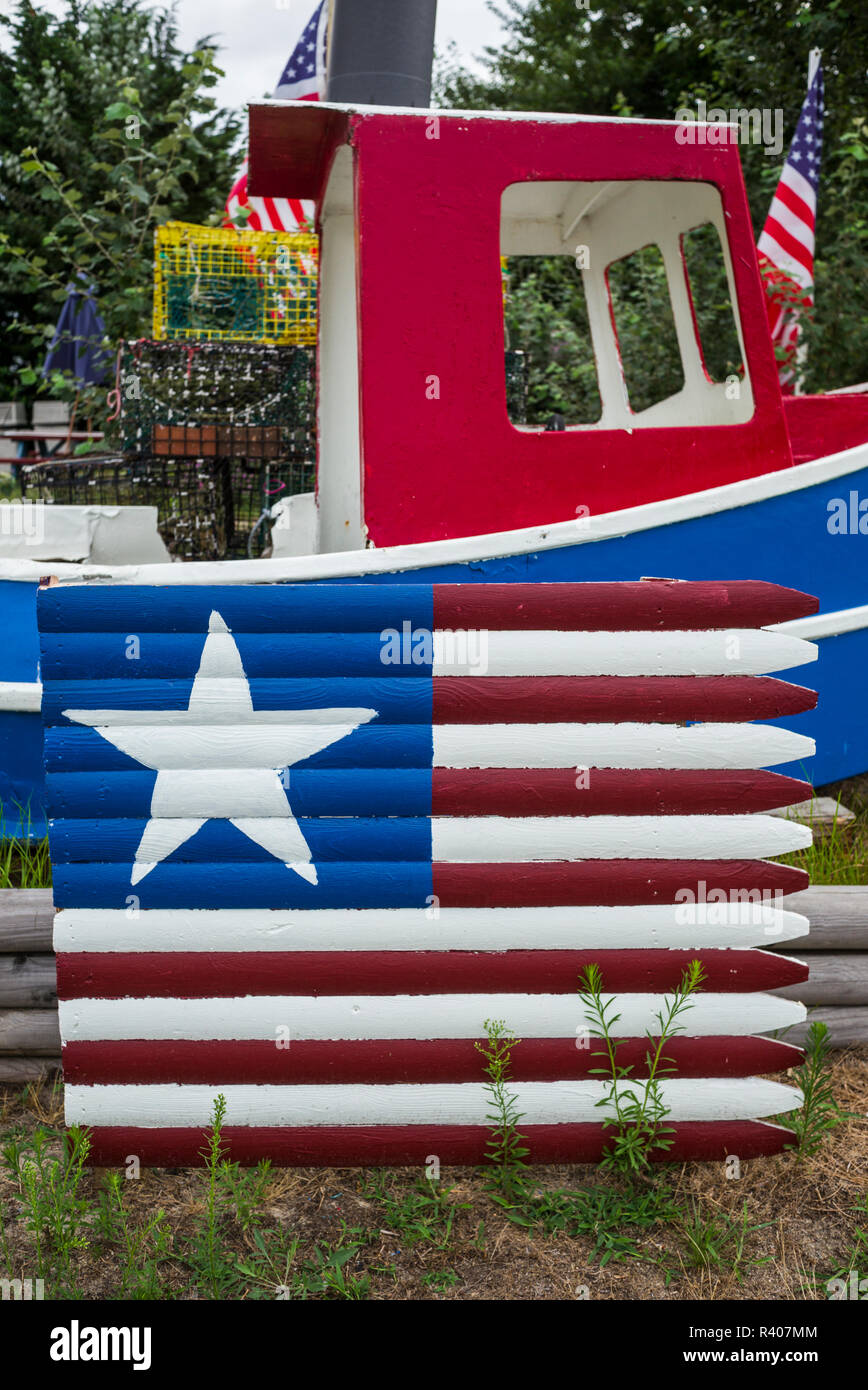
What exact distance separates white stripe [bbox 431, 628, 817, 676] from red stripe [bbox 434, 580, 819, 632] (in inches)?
0.9

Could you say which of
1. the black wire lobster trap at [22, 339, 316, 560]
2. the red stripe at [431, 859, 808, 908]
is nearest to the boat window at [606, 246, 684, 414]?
the black wire lobster trap at [22, 339, 316, 560]

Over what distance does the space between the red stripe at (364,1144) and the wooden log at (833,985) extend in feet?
1.62

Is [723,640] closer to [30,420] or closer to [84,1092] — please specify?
[84,1092]

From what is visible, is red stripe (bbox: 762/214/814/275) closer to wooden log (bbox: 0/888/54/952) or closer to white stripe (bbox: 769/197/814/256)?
white stripe (bbox: 769/197/814/256)

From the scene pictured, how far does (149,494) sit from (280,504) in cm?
55

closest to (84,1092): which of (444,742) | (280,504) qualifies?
(444,742)

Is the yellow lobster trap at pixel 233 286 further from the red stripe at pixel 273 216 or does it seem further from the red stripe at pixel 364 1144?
the red stripe at pixel 364 1144

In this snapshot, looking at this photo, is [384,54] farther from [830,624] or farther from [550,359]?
[550,359]

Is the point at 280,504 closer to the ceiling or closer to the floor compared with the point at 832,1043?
closer to the ceiling

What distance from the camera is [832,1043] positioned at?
2932 mm

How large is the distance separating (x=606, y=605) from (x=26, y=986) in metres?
1.67

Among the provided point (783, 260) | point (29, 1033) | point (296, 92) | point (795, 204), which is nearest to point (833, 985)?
point (29, 1033)

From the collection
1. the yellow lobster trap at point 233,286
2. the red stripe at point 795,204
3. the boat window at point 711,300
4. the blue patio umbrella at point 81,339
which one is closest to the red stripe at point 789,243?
the red stripe at point 795,204

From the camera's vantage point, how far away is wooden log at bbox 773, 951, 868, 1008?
291cm
